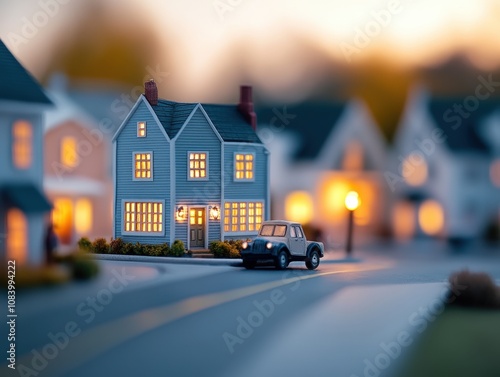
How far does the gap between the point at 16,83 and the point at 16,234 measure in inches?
47.5

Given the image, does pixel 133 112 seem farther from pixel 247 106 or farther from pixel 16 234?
pixel 16 234

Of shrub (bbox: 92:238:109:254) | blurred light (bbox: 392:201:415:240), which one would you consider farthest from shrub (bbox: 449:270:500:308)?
shrub (bbox: 92:238:109:254)

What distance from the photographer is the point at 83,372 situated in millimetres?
6242

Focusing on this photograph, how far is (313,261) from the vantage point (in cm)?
977

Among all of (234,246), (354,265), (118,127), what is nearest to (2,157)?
(118,127)

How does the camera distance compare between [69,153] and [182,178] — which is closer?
[69,153]

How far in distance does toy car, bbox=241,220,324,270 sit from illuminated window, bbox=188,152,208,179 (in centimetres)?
86

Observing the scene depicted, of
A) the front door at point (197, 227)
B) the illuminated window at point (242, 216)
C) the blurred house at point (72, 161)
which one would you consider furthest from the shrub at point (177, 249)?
the blurred house at point (72, 161)

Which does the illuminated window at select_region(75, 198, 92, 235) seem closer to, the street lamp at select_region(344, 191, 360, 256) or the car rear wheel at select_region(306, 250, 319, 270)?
the street lamp at select_region(344, 191, 360, 256)

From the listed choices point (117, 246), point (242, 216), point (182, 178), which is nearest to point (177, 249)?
point (117, 246)

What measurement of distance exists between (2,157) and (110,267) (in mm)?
1767

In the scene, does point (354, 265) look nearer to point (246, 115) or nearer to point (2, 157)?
point (246, 115)

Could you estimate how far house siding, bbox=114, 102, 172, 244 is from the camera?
25.3 ft

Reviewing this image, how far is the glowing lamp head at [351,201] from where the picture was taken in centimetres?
796
